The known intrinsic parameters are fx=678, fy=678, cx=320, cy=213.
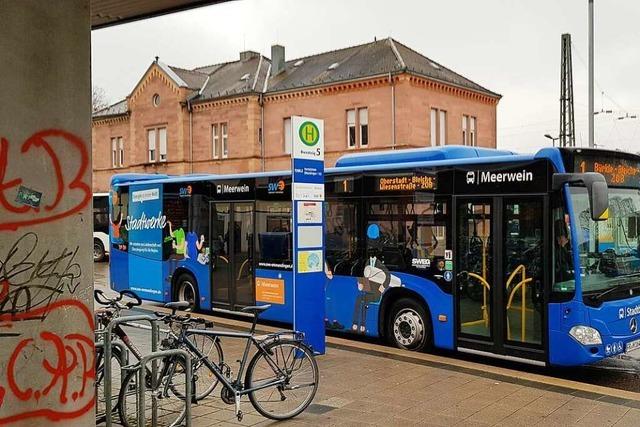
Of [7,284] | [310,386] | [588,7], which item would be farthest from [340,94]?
[7,284]

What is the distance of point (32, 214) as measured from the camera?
4195 millimetres

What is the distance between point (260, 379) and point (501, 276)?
13.1 feet

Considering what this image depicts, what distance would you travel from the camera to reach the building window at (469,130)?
131 ft

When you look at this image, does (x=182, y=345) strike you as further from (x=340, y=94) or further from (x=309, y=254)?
(x=340, y=94)

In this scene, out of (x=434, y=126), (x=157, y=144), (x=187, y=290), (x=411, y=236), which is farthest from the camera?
(x=157, y=144)

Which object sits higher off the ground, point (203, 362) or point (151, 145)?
point (151, 145)

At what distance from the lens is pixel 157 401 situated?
5.98 metres

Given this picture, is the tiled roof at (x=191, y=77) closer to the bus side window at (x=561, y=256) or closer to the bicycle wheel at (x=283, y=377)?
the bus side window at (x=561, y=256)

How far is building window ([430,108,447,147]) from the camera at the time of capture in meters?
37.1

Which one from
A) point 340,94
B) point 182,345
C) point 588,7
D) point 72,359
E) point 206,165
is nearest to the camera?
point 72,359

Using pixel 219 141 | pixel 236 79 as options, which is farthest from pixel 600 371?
pixel 236 79

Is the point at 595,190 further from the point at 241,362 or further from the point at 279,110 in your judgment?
the point at 279,110

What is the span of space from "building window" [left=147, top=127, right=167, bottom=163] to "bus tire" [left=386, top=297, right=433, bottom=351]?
124 feet

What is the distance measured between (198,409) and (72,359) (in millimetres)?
2499
